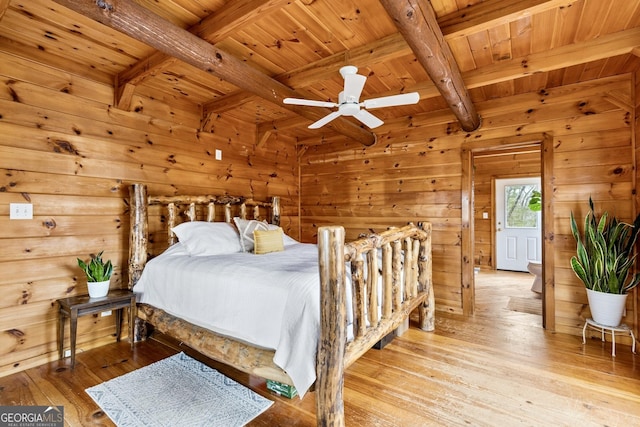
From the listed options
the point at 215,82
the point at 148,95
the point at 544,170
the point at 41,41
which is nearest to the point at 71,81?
the point at 41,41

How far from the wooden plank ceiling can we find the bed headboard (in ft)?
3.21

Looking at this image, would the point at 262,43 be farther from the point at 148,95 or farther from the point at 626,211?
the point at 626,211

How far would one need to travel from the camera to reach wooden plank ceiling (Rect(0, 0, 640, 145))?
182 cm

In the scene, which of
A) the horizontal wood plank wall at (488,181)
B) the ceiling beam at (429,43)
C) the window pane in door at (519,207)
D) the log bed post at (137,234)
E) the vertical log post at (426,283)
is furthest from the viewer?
the window pane in door at (519,207)

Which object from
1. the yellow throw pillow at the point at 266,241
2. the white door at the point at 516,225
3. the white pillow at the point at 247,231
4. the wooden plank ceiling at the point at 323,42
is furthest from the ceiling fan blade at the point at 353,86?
the white door at the point at 516,225

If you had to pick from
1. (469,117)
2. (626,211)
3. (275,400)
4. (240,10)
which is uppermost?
(240,10)

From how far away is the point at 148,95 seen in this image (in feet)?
10.3

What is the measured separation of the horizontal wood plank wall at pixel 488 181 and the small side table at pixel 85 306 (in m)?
6.02

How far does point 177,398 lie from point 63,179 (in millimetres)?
2017

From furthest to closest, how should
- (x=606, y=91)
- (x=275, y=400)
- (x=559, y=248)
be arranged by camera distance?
(x=559, y=248) < (x=606, y=91) < (x=275, y=400)

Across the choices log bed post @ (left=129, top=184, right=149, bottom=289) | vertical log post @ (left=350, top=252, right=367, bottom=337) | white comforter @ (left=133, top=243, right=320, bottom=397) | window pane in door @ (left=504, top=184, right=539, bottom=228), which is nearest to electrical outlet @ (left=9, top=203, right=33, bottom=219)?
log bed post @ (left=129, top=184, right=149, bottom=289)

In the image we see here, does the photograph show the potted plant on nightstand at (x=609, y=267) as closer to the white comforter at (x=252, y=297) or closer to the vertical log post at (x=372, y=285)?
the vertical log post at (x=372, y=285)

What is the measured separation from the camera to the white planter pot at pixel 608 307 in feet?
8.32

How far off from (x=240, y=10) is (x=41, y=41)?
1700mm
